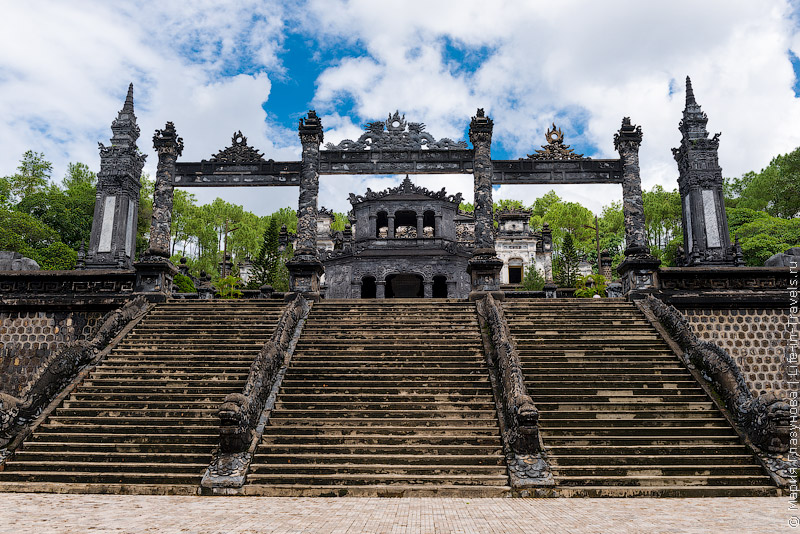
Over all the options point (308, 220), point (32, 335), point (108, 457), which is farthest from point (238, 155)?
point (108, 457)

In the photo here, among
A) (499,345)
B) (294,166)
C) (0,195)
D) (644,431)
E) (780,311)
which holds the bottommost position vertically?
(644,431)

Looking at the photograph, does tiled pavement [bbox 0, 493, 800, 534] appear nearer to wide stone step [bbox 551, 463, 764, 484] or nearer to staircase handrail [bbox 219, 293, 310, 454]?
wide stone step [bbox 551, 463, 764, 484]

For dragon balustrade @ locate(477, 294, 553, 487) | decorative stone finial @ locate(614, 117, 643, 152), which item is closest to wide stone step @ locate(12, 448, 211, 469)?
dragon balustrade @ locate(477, 294, 553, 487)

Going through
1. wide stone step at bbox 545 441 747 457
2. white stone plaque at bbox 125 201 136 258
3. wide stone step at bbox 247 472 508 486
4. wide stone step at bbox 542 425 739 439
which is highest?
white stone plaque at bbox 125 201 136 258

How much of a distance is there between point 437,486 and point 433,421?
157cm

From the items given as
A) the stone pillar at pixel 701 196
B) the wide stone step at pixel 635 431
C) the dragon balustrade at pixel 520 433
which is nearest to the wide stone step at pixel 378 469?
the dragon balustrade at pixel 520 433

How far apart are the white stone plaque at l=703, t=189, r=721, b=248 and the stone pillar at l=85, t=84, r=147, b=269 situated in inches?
851

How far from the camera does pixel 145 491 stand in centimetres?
799

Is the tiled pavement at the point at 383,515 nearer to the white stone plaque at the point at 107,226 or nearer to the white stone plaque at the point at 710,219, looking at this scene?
the white stone plaque at the point at 710,219

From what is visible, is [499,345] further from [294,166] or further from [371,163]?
[294,166]

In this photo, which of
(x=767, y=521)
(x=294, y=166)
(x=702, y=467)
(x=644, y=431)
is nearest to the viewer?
(x=767, y=521)

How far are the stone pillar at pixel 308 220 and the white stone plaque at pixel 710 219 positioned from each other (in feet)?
44.7

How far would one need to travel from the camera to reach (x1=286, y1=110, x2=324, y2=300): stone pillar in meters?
16.2

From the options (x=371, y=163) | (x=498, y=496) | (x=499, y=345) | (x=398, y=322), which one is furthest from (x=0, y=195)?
(x=498, y=496)
